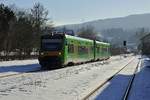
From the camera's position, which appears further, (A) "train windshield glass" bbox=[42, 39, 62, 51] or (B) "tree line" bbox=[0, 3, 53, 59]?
(B) "tree line" bbox=[0, 3, 53, 59]

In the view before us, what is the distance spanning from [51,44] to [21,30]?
33.5m

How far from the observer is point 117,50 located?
156875mm

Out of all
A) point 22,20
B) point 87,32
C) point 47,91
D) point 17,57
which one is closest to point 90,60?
point 17,57

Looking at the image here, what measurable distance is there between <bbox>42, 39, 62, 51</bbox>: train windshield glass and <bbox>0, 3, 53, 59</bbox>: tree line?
65.9 feet

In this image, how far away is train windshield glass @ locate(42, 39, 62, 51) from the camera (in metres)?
35.5

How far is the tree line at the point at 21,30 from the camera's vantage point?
192ft

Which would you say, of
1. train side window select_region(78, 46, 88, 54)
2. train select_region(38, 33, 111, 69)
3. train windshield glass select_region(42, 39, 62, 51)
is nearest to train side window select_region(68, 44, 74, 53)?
train select_region(38, 33, 111, 69)

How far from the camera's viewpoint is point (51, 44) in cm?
3588

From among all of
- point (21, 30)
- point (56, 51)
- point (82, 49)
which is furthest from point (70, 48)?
point (21, 30)

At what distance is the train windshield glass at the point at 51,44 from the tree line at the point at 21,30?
20.1 m

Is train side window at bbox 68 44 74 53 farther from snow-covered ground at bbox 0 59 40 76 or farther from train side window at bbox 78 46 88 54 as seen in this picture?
train side window at bbox 78 46 88 54

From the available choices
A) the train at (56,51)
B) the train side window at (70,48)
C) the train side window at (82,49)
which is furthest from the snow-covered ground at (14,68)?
the train side window at (82,49)

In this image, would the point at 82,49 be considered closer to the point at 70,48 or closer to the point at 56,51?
the point at 70,48

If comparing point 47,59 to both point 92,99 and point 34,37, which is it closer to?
point 92,99
